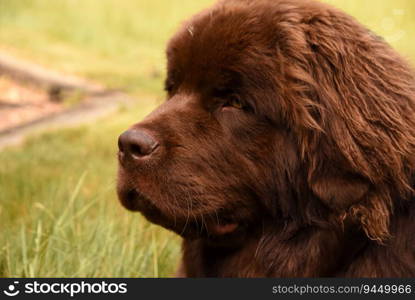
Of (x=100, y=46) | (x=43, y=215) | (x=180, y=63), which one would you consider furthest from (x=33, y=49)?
(x=180, y=63)

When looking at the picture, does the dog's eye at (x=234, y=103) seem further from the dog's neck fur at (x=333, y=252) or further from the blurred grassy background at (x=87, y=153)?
the blurred grassy background at (x=87, y=153)

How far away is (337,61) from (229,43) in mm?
491

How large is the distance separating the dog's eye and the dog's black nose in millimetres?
386

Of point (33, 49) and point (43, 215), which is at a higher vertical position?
point (33, 49)

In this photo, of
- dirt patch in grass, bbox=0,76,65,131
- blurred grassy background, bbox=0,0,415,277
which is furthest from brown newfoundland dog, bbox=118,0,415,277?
dirt patch in grass, bbox=0,76,65,131

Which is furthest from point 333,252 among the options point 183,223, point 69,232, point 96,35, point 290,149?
point 96,35

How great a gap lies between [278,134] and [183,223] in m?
0.60

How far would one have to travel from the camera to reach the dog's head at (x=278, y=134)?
282 cm

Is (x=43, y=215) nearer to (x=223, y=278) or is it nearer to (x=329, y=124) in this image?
(x=223, y=278)

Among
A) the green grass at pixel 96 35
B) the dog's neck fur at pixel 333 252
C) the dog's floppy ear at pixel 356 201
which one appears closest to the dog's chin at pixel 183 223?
the dog's neck fur at pixel 333 252

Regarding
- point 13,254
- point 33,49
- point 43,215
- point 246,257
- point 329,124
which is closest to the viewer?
point 329,124

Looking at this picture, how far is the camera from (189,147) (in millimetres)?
2932

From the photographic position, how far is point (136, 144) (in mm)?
2846

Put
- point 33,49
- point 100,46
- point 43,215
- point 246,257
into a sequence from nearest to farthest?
point 246,257
point 43,215
point 33,49
point 100,46
